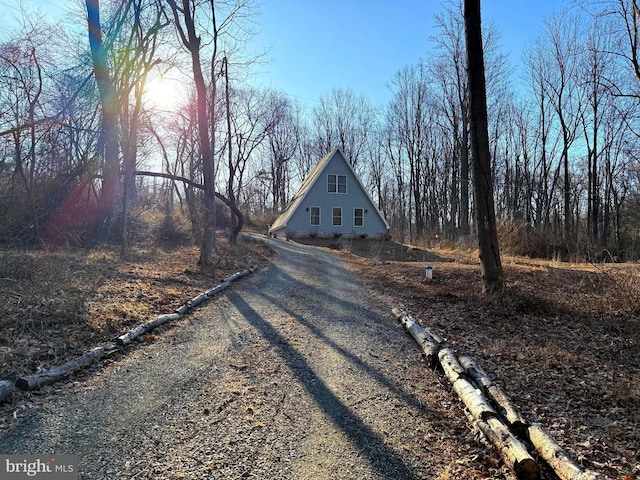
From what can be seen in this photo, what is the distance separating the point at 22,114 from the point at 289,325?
32.2 feet

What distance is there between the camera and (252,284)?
977 centimetres

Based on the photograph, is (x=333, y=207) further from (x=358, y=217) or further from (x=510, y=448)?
(x=510, y=448)

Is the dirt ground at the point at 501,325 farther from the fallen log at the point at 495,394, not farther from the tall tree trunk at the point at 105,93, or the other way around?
the tall tree trunk at the point at 105,93

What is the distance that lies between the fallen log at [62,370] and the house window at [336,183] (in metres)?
23.4

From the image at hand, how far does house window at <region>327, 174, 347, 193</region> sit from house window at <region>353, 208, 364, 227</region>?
Answer: 1.66 metres

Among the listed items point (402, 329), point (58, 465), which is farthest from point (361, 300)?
point (58, 465)

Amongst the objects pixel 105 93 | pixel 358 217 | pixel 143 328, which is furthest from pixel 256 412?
pixel 358 217

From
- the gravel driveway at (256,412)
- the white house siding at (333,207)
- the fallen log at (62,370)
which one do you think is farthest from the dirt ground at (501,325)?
the white house siding at (333,207)

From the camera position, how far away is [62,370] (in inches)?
154

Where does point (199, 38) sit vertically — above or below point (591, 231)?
above

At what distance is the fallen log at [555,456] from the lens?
234 centimetres

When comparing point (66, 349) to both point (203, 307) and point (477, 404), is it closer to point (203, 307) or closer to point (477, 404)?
point (203, 307)

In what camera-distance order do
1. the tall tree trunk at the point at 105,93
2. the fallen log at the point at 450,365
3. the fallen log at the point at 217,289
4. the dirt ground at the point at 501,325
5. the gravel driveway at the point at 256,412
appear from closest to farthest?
the gravel driveway at the point at 256,412 < the dirt ground at the point at 501,325 < the fallen log at the point at 450,365 < the fallen log at the point at 217,289 < the tall tree trunk at the point at 105,93

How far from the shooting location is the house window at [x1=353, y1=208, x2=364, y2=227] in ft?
90.2
